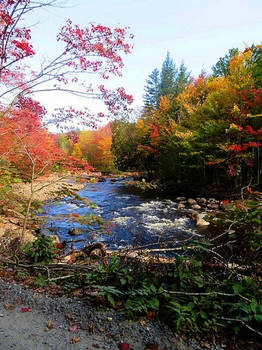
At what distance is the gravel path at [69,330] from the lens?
2.04 metres

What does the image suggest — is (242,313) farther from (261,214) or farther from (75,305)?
(75,305)

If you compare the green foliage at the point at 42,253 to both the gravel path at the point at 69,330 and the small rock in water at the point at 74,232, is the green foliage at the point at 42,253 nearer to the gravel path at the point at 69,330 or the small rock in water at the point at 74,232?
the gravel path at the point at 69,330

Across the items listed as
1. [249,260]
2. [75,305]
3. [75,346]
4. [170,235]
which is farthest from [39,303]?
[170,235]

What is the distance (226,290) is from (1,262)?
3.70m

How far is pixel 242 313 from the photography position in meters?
2.34

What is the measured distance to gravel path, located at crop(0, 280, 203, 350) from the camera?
204 centimetres

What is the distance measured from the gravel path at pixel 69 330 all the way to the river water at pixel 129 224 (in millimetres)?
2651

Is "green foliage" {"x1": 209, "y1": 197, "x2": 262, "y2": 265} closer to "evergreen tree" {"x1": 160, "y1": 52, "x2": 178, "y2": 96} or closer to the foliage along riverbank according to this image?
the foliage along riverbank

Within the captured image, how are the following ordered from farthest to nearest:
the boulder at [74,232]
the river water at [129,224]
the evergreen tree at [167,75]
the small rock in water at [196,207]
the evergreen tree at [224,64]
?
the evergreen tree at [167,75], the evergreen tree at [224,64], the small rock in water at [196,207], the boulder at [74,232], the river water at [129,224]

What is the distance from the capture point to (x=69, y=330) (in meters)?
2.22

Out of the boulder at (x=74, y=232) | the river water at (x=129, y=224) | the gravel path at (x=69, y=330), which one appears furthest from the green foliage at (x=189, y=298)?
the boulder at (x=74, y=232)

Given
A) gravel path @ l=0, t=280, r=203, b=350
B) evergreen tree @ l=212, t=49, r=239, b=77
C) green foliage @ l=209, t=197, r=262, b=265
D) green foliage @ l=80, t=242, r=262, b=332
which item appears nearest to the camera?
gravel path @ l=0, t=280, r=203, b=350

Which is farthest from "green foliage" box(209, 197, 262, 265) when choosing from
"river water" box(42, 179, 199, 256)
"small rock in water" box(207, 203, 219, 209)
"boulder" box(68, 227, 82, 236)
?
"small rock in water" box(207, 203, 219, 209)

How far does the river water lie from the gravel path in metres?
2.65
